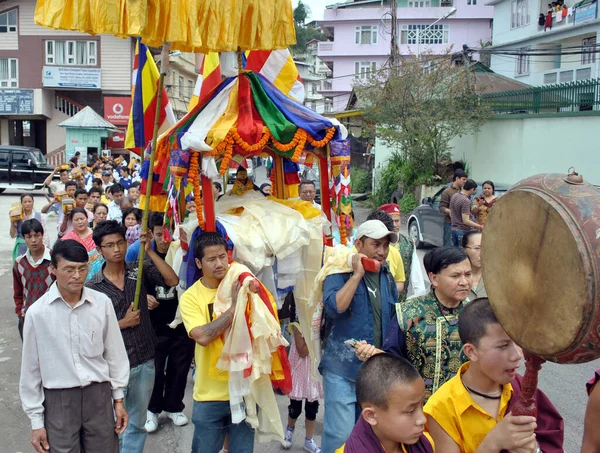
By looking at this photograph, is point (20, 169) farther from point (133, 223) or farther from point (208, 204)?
point (208, 204)

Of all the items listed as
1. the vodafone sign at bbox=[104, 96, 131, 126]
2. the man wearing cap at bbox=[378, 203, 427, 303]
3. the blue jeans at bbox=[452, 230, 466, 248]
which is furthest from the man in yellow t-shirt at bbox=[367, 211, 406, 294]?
the vodafone sign at bbox=[104, 96, 131, 126]

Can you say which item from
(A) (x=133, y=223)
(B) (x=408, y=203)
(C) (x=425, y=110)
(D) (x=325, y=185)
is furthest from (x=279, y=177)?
(B) (x=408, y=203)

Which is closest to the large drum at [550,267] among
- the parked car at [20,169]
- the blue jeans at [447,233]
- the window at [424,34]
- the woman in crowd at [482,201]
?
the woman in crowd at [482,201]

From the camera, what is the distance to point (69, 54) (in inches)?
1487

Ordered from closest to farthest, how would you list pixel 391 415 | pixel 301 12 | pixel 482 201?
pixel 391 415 < pixel 482 201 < pixel 301 12

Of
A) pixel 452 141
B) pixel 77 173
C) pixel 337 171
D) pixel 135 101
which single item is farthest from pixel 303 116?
pixel 452 141

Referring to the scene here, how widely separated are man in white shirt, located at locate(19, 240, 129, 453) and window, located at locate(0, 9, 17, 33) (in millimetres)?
39404

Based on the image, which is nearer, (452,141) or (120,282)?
(120,282)

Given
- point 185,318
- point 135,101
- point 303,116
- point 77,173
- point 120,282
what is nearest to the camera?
point 185,318

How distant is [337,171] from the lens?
197 inches

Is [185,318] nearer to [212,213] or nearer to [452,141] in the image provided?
[212,213]

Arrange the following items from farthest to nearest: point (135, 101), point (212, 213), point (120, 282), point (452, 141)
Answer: point (452, 141) < point (135, 101) < point (212, 213) < point (120, 282)

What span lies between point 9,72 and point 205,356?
39431mm

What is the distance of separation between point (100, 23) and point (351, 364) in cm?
264
